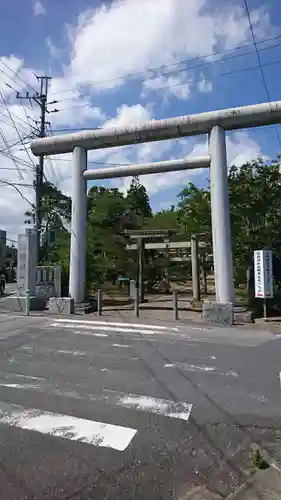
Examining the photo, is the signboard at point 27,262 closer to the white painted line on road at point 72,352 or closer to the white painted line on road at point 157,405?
the white painted line on road at point 72,352

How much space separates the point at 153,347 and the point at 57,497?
6.05 metres

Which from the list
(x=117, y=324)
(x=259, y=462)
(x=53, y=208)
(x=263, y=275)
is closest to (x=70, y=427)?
(x=259, y=462)

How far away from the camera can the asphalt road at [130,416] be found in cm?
344

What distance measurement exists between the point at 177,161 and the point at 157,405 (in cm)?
1059

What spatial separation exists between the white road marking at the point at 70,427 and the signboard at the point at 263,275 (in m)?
9.47

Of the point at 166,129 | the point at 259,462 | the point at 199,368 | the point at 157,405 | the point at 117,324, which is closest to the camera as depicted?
the point at 259,462

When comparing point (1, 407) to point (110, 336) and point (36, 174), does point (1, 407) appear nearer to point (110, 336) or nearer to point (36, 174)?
point (110, 336)

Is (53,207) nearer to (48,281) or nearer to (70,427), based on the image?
(48,281)

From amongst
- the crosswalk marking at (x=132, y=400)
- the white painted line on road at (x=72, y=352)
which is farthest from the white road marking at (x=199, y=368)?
the white painted line on road at (x=72, y=352)

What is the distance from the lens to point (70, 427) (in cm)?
448

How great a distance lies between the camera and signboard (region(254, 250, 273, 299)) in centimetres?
1299

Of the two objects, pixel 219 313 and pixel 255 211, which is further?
pixel 255 211

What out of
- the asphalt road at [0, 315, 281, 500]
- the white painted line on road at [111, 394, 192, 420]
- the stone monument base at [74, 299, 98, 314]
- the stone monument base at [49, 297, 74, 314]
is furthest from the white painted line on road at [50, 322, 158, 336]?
the white painted line on road at [111, 394, 192, 420]

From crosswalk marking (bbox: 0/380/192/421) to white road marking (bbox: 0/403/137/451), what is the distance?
646mm
